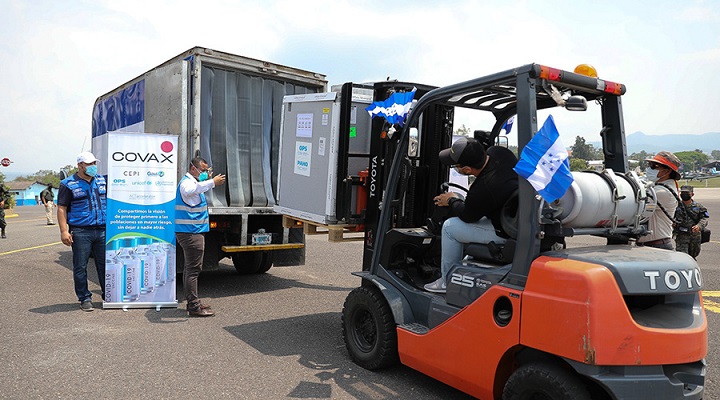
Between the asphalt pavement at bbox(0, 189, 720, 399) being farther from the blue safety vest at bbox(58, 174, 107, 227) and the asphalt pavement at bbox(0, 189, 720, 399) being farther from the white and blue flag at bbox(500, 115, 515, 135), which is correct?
the white and blue flag at bbox(500, 115, 515, 135)

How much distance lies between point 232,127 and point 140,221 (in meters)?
2.09

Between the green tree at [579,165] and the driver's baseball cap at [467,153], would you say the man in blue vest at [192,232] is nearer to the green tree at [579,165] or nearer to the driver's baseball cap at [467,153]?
the driver's baseball cap at [467,153]

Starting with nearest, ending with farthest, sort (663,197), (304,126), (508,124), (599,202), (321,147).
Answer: (599,202)
(508,124)
(663,197)
(321,147)
(304,126)

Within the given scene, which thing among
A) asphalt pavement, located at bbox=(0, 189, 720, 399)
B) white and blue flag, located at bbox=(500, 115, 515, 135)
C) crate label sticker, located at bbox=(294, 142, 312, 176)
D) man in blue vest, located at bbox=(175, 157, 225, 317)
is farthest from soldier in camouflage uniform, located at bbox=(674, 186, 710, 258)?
man in blue vest, located at bbox=(175, 157, 225, 317)

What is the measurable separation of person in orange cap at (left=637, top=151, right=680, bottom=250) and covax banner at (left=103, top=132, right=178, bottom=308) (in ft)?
18.0

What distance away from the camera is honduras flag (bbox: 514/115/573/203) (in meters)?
3.07

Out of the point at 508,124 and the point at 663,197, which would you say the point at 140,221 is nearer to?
the point at 508,124

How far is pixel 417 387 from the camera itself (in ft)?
14.0

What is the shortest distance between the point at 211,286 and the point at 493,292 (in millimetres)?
5838

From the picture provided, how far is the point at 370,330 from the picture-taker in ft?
15.5

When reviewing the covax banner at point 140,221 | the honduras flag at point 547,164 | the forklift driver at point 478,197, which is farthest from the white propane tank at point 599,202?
the covax banner at point 140,221

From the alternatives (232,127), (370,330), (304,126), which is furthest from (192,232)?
(370,330)

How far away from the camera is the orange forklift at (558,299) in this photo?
2.91 metres

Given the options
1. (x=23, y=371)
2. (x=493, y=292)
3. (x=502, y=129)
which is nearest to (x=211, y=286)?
(x=23, y=371)
